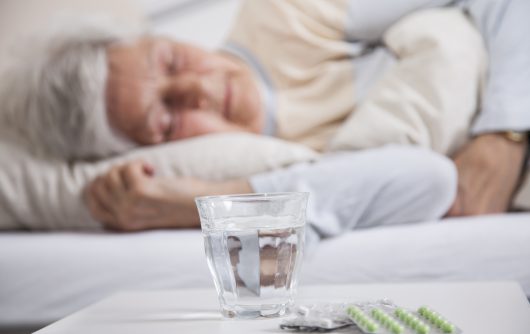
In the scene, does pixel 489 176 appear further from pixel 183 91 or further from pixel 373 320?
pixel 373 320

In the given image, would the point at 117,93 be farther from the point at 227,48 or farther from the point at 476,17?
the point at 476,17

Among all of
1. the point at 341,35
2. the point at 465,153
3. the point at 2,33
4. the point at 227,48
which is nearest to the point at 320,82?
the point at 341,35

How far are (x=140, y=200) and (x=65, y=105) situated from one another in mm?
322

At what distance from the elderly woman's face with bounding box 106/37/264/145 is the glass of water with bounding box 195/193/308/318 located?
0.85 m

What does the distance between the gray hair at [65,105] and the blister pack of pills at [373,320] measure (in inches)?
35.0

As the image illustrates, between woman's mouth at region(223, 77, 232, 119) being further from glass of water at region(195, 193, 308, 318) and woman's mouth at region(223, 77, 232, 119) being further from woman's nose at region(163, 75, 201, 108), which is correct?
glass of water at region(195, 193, 308, 318)

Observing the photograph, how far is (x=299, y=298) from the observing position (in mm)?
660

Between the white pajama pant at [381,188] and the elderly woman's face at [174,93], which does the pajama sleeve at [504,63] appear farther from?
the elderly woman's face at [174,93]

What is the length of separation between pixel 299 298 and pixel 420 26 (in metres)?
0.85

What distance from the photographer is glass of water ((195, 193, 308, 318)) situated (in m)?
0.54

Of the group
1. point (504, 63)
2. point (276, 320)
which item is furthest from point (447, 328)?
point (504, 63)

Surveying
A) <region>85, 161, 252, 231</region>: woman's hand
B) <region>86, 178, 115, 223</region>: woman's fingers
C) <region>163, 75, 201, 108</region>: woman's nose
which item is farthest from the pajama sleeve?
<region>86, 178, 115, 223</region>: woman's fingers

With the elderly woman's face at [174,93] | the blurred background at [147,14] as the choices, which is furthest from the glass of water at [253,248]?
the blurred background at [147,14]

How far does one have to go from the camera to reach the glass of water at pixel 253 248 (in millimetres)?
543
